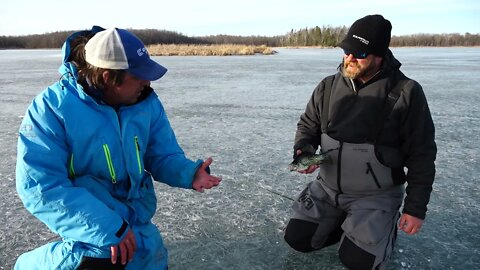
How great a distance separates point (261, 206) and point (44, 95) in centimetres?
180

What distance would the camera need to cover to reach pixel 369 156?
2.46 m

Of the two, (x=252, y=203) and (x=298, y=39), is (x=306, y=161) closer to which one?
(x=252, y=203)

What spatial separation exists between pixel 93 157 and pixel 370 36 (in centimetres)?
171

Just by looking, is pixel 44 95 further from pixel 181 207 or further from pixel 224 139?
pixel 224 139

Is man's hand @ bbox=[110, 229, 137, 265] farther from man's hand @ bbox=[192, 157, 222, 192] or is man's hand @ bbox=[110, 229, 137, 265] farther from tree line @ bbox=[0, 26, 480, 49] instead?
tree line @ bbox=[0, 26, 480, 49]

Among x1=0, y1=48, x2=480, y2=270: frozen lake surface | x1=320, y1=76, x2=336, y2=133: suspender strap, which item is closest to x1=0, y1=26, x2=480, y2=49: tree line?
x1=0, y1=48, x2=480, y2=270: frozen lake surface

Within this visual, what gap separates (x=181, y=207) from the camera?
3025 mm

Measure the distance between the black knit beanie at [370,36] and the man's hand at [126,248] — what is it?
65.7 inches

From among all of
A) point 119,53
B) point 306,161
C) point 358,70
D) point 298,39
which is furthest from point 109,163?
point 298,39

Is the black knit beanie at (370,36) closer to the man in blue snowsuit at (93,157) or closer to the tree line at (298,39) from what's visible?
the man in blue snowsuit at (93,157)

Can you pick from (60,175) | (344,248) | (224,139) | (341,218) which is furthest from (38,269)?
(224,139)

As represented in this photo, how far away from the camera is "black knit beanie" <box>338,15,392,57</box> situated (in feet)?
7.89

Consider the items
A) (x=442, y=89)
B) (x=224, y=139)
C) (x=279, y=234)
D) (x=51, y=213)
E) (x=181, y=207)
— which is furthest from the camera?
(x=442, y=89)

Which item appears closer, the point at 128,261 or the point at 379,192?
the point at 128,261
